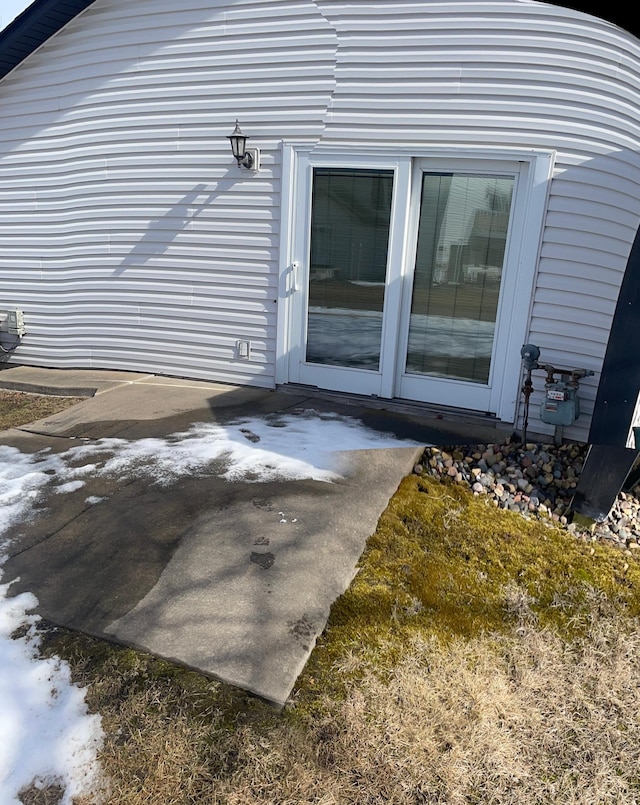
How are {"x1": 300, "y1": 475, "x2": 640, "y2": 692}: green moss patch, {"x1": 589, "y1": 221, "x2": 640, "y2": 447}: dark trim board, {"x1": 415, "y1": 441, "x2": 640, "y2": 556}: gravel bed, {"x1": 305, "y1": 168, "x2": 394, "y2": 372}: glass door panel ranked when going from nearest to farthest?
{"x1": 300, "y1": 475, "x2": 640, "y2": 692}: green moss patch, {"x1": 589, "y1": 221, "x2": 640, "y2": 447}: dark trim board, {"x1": 415, "y1": 441, "x2": 640, "y2": 556}: gravel bed, {"x1": 305, "y1": 168, "x2": 394, "y2": 372}: glass door panel

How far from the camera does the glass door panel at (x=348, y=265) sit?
5098 mm

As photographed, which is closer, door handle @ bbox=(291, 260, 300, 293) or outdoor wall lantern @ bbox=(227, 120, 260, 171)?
outdoor wall lantern @ bbox=(227, 120, 260, 171)

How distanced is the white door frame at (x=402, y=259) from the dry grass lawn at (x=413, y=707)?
7.55 feet

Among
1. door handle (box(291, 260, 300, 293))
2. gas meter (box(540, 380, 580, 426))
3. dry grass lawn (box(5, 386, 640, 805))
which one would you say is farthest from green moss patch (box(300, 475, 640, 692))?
door handle (box(291, 260, 300, 293))

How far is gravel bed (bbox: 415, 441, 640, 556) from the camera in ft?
12.5

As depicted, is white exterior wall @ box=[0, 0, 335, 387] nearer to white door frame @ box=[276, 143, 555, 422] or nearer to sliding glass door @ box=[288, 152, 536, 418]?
white door frame @ box=[276, 143, 555, 422]

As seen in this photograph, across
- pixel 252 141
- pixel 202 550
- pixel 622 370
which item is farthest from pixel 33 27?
pixel 622 370

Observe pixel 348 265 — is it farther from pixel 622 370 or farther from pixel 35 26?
pixel 35 26

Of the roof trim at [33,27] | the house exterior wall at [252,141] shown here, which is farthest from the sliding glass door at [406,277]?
the roof trim at [33,27]

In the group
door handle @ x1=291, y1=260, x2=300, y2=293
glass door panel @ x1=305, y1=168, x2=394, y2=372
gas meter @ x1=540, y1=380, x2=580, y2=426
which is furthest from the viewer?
door handle @ x1=291, y1=260, x2=300, y2=293

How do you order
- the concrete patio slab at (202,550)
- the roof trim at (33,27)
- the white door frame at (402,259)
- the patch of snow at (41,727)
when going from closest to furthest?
the patch of snow at (41,727), the concrete patio slab at (202,550), the white door frame at (402,259), the roof trim at (33,27)

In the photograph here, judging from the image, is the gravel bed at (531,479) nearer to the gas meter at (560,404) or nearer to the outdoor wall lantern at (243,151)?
the gas meter at (560,404)

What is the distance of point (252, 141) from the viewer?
537 cm

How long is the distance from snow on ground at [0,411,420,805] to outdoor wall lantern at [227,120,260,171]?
91.8 inches
